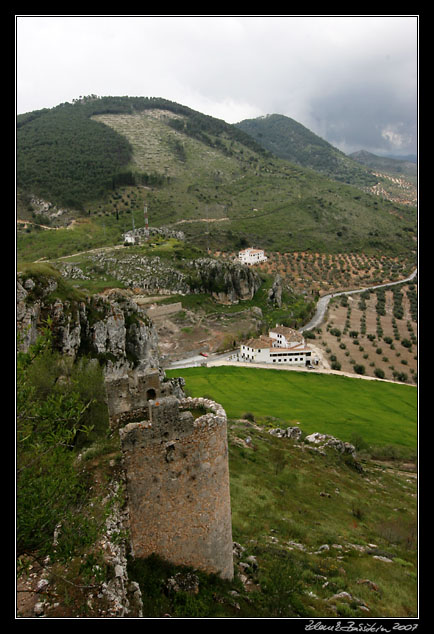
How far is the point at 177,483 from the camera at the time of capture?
8.89 meters

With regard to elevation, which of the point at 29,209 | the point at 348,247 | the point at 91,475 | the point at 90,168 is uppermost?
the point at 90,168

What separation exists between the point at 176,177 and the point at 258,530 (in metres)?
183

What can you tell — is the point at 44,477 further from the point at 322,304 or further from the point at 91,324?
the point at 322,304

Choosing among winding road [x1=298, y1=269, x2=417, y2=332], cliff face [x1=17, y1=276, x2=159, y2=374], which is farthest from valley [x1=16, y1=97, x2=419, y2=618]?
winding road [x1=298, y1=269, x2=417, y2=332]

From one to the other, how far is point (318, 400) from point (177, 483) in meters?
41.1

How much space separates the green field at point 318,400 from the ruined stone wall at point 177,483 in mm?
29702

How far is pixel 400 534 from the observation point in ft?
63.4

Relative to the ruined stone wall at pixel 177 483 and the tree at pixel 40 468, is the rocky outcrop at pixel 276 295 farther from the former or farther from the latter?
the tree at pixel 40 468

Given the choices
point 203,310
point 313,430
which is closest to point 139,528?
point 313,430

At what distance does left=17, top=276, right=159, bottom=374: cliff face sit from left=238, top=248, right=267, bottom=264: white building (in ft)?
278

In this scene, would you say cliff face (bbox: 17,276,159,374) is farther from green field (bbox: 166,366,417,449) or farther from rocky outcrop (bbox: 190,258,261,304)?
rocky outcrop (bbox: 190,258,261,304)

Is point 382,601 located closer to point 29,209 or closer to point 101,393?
point 101,393

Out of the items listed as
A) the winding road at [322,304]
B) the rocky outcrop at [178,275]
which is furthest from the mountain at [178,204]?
the winding road at [322,304]

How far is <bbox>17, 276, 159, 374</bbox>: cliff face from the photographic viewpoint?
25.2m
